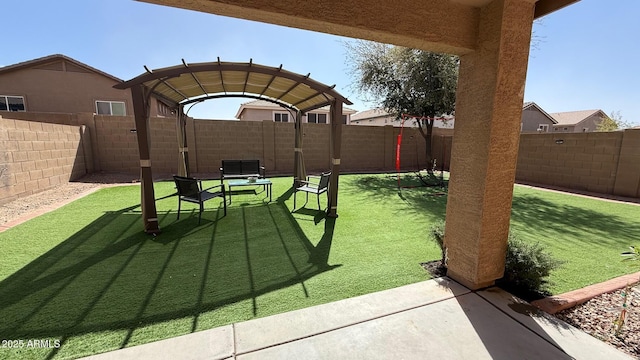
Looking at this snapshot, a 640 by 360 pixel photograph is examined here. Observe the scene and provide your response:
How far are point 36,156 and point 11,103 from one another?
10.7m

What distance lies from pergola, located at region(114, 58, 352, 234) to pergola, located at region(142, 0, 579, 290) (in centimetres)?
258

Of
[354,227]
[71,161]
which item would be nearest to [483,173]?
[354,227]

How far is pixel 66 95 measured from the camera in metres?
13.1

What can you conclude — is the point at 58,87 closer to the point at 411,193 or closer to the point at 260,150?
the point at 260,150

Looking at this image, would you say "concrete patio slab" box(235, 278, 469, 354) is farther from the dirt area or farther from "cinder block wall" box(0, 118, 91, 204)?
"cinder block wall" box(0, 118, 91, 204)

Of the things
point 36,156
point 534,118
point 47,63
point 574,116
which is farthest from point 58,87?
point 574,116

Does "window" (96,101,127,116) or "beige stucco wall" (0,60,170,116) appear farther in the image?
"window" (96,101,127,116)

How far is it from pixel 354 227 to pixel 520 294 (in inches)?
103

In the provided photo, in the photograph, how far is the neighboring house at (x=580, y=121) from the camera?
86.9 ft

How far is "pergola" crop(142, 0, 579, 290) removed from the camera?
83.4 inches

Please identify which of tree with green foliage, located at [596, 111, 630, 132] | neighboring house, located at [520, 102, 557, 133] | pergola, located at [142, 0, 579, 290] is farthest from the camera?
tree with green foliage, located at [596, 111, 630, 132]

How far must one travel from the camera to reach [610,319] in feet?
7.47

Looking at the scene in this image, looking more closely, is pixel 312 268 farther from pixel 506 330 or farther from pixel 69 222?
pixel 69 222

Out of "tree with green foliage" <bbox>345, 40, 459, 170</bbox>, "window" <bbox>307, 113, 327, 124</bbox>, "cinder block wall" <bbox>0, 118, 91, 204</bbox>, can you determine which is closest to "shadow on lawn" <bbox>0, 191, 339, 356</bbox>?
"cinder block wall" <bbox>0, 118, 91, 204</bbox>
